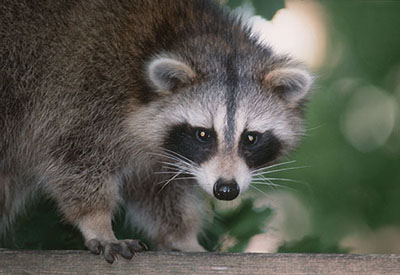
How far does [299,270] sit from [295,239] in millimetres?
412

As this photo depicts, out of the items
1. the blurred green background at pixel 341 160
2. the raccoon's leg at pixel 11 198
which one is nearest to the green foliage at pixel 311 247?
the blurred green background at pixel 341 160

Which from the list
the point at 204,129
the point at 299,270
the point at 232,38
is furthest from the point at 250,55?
the point at 299,270

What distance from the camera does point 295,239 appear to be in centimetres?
363

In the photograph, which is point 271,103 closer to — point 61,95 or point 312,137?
point 312,137

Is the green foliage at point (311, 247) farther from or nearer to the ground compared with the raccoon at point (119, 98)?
nearer to the ground

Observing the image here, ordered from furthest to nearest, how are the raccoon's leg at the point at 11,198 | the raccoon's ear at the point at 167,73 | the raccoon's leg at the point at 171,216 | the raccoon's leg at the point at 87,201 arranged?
the raccoon's leg at the point at 171,216, the raccoon's leg at the point at 11,198, the raccoon's leg at the point at 87,201, the raccoon's ear at the point at 167,73

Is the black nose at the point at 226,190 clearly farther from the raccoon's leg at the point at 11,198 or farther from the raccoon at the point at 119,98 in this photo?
the raccoon's leg at the point at 11,198

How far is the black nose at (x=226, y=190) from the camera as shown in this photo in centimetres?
347

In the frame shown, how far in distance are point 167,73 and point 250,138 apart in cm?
49

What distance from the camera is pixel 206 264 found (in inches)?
128

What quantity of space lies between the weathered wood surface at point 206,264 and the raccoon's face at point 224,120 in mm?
335

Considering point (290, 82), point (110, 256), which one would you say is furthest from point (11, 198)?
point (290, 82)

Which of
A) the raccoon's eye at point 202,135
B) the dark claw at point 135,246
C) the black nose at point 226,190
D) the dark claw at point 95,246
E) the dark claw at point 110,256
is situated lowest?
the dark claw at point 95,246

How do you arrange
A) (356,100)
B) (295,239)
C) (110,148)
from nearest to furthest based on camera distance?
(295,239) → (110,148) → (356,100)
